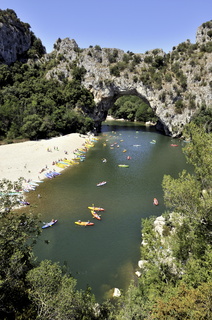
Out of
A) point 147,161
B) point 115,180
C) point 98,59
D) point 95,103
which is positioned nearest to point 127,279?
point 115,180

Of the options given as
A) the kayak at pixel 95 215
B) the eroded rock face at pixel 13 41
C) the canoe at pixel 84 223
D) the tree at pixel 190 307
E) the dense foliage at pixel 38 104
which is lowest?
the canoe at pixel 84 223

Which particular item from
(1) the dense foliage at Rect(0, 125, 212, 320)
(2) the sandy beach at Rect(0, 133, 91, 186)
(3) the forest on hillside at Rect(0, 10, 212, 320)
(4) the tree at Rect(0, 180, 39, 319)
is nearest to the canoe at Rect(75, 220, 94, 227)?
(3) the forest on hillside at Rect(0, 10, 212, 320)

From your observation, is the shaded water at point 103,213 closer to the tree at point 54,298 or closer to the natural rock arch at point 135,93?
the tree at point 54,298

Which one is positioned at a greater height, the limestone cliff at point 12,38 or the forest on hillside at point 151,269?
the limestone cliff at point 12,38

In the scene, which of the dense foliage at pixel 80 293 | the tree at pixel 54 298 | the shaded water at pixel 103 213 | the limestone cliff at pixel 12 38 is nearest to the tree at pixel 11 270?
the dense foliage at pixel 80 293

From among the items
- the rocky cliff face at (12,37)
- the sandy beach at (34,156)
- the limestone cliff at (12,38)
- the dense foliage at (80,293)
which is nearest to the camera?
the dense foliage at (80,293)

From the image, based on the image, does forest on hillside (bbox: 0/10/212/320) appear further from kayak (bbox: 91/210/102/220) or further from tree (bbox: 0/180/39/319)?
kayak (bbox: 91/210/102/220)

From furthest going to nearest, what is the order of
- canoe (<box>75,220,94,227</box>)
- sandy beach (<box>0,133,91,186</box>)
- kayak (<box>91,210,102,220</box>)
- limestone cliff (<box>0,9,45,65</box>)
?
1. limestone cliff (<box>0,9,45,65</box>)
2. sandy beach (<box>0,133,91,186</box>)
3. kayak (<box>91,210,102,220</box>)
4. canoe (<box>75,220,94,227</box>)
